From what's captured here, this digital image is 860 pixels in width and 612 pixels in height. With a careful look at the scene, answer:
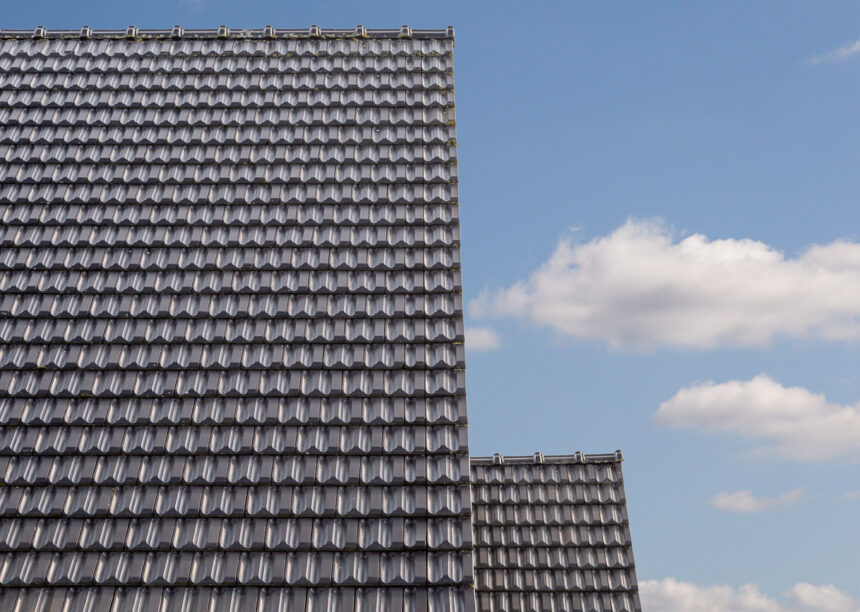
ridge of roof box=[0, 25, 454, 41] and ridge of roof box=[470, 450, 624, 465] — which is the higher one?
Result: ridge of roof box=[0, 25, 454, 41]

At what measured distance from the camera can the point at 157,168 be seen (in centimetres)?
3152

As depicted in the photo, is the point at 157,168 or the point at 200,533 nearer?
the point at 200,533

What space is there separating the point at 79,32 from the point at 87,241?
1350 cm

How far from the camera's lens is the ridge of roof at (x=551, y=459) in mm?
35250

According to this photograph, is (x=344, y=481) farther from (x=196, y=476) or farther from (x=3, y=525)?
(x=3, y=525)

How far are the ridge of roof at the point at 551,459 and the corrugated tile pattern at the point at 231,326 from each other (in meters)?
10.3

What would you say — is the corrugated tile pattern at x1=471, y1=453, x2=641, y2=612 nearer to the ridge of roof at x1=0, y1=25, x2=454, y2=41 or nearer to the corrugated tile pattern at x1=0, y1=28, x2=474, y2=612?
the corrugated tile pattern at x1=0, y1=28, x2=474, y2=612

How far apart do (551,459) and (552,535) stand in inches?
168

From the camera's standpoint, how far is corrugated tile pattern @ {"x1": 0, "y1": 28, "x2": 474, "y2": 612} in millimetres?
23141

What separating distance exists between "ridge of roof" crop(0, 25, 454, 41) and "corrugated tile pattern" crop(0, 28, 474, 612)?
0.87ft

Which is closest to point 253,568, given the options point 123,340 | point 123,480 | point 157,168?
point 123,480

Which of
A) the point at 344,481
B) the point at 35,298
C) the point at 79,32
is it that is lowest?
the point at 344,481

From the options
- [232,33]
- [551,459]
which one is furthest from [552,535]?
[232,33]

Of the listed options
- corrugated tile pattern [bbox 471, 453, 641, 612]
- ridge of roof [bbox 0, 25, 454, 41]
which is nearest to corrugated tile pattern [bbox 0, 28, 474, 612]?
ridge of roof [bbox 0, 25, 454, 41]
